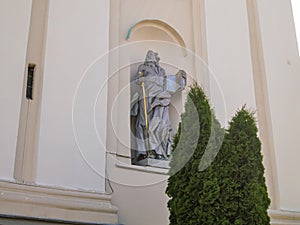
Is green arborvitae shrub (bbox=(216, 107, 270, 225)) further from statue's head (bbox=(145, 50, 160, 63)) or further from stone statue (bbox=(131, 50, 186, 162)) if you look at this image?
statue's head (bbox=(145, 50, 160, 63))

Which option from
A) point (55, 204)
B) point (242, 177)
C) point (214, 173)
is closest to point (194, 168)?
point (214, 173)

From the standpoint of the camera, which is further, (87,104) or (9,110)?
(87,104)

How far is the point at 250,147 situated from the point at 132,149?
1689mm

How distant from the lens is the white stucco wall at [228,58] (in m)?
6.81

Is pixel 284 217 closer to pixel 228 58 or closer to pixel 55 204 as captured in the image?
pixel 228 58

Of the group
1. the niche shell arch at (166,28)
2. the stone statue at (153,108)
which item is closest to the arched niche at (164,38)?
the niche shell arch at (166,28)

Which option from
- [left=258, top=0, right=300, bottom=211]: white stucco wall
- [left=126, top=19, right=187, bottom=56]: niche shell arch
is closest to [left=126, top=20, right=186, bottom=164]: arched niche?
[left=126, top=19, right=187, bottom=56]: niche shell arch

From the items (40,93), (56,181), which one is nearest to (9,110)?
(40,93)

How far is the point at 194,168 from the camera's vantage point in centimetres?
489

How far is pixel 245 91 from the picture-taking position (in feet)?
23.0

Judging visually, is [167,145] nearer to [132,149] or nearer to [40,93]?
[132,149]

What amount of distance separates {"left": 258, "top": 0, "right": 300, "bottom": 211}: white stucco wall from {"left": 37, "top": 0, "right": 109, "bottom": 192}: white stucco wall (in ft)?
7.19

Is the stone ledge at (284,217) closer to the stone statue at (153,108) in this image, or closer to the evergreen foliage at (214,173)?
the stone statue at (153,108)

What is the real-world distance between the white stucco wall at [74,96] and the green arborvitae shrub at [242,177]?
1307 mm
